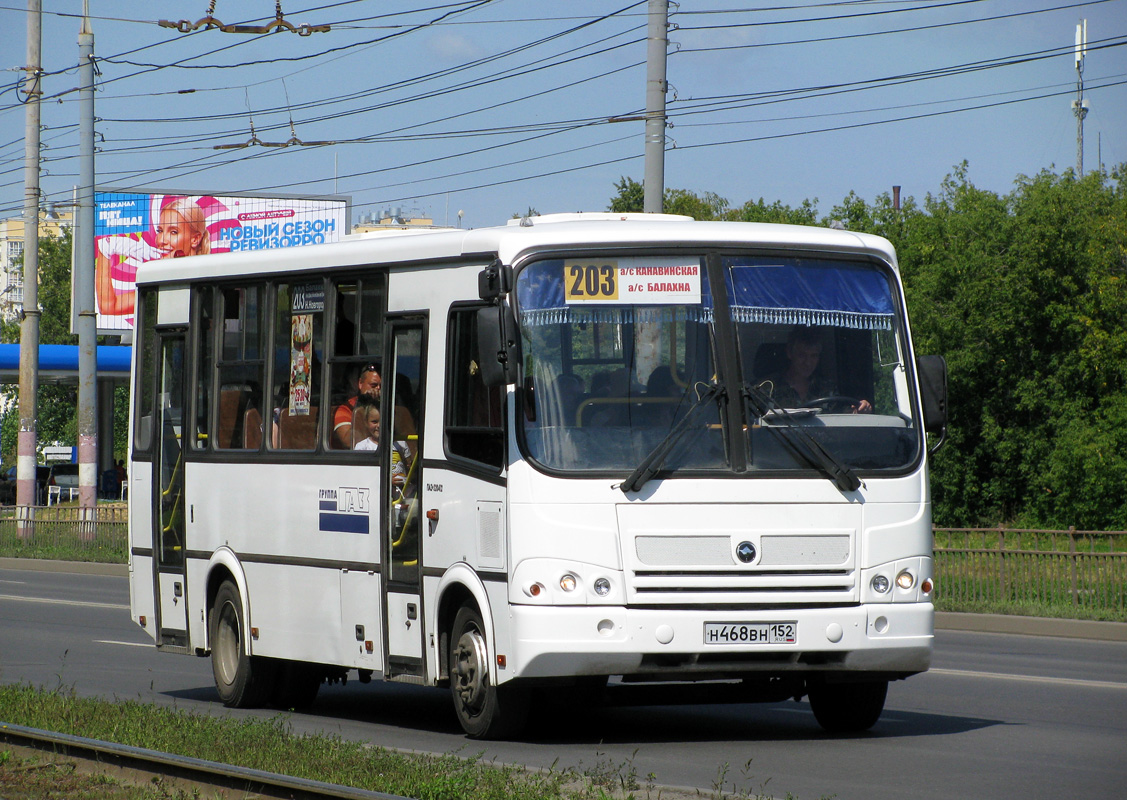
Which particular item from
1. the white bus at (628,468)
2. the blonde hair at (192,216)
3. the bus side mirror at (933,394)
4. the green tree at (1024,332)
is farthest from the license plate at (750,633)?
the blonde hair at (192,216)

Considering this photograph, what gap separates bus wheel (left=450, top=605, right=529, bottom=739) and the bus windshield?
1.10m

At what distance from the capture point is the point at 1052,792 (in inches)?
309

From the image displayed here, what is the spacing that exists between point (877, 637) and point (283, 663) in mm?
4731

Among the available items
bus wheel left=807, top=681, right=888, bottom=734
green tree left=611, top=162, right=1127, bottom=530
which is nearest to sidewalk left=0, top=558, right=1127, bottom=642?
bus wheel left=807, top=681, right=888, bottom=734

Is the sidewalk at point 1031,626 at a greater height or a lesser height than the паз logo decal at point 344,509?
lesser

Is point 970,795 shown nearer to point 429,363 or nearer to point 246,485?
point 429,363

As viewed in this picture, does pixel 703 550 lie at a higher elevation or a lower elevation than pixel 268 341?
lower

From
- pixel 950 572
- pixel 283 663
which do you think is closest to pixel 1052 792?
pixel 283 663

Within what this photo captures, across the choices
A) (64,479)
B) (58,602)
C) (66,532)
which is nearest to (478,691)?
(58,602)

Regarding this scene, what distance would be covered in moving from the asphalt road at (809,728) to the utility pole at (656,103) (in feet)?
18.8

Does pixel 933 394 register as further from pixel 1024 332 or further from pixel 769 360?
pixel 1024 332

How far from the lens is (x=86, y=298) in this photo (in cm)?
3394

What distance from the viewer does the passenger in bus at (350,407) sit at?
10.7 metres

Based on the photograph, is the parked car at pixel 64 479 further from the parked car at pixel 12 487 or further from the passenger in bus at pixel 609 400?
the passenger in bus at pixel 609 400
